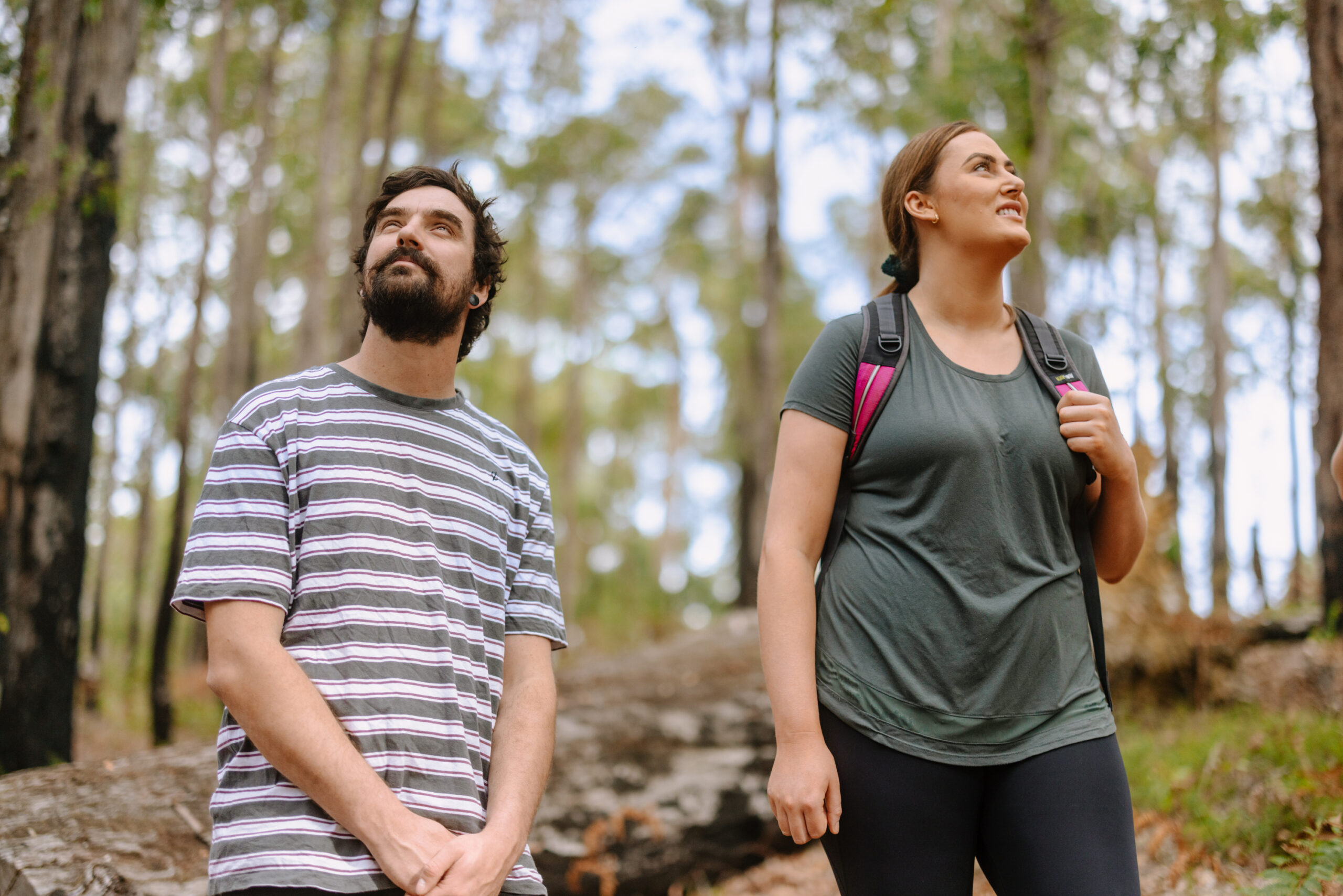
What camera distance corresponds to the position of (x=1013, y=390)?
2133mm

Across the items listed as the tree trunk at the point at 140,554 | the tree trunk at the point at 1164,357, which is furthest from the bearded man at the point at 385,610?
the tree trunk at the point at 1164,357

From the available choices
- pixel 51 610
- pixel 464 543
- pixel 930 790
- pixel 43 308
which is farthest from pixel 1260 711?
pixel 43 308

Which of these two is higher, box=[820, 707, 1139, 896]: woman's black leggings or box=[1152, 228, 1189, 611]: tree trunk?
box=[1152, 228, 1189, 611]: tree trunk

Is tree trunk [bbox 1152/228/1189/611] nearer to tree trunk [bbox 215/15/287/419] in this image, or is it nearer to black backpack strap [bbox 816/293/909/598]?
tree trunk [bbox 215/15/287/419]

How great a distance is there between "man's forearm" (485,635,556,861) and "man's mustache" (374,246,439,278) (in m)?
0.86

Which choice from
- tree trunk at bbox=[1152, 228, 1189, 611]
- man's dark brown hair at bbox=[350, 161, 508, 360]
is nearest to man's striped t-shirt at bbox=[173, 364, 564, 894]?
man's dark brown hair at bbox=[350, 161, 508, 360]

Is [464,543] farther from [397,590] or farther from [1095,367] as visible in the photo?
[1095,367]

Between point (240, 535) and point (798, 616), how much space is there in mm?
1095

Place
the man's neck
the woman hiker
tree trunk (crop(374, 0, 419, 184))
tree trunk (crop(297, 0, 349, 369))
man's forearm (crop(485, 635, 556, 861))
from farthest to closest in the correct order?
tree trunk (crop(297, 0, 349, 369)) < tree trunk (crop(374, 0, 419, 184)) < the man's neck < man's forearm (crop(485, 635, 556, 861)) < the woman hiker

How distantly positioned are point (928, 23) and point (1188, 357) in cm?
1554

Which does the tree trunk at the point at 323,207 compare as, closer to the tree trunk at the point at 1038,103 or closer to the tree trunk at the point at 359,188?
the tree trunk at the point at 359,188

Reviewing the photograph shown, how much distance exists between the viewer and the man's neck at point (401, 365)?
88.1 inches

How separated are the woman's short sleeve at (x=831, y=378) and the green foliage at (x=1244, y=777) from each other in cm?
246

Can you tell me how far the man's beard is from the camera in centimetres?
219
